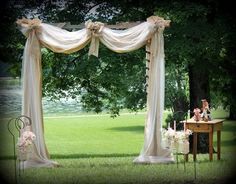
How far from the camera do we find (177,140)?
237 inches

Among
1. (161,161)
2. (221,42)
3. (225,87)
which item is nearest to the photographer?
(161,161)

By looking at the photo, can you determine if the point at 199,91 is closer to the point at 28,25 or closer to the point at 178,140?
the point at 178,140

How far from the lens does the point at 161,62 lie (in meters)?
6.49

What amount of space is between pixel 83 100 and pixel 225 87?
289 centimetres

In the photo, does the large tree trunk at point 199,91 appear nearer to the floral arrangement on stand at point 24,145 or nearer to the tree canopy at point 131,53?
the tree canopy at point 131,53

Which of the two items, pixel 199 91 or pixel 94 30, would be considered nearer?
pixel 94 30

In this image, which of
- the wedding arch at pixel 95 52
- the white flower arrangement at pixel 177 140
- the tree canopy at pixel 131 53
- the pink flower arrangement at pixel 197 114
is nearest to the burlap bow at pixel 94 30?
the wedding arch at pixel 95 52

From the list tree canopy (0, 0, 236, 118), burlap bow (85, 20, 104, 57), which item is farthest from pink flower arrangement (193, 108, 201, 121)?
tree canopy (0, 0, 236, 118)

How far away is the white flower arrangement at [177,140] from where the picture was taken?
598 centimetres

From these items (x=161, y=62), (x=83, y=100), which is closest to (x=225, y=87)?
(x=83, y=100)

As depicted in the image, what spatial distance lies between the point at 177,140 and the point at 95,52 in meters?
1.54

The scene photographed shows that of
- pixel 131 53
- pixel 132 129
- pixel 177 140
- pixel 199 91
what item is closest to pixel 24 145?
pixel 177 140

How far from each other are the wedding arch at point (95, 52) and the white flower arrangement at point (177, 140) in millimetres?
330

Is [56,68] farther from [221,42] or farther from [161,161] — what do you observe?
[161,161]
